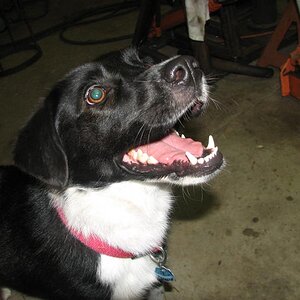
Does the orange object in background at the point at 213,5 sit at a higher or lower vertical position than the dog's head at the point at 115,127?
lower

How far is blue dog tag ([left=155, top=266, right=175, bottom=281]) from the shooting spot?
6.06 ft

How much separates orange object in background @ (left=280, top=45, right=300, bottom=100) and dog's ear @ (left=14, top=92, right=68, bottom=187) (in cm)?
237

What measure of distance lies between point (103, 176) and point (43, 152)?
268 millimetres

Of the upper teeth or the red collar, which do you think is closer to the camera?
the upper teeth

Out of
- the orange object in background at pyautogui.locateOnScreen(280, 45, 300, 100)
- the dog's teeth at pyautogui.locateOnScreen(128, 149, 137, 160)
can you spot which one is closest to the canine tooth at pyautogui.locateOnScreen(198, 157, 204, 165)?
the dog's teeth at pyautogui.locateOnScreen(128, 149, 137, 160)

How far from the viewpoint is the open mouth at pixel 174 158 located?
4.86 feet

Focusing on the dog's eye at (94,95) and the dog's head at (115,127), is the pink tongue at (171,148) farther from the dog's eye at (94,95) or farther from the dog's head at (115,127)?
the dog's eye at (94,95)

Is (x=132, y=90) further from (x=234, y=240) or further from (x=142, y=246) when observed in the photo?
(x=234, y=240)

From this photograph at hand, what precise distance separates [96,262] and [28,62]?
4314 millimetres

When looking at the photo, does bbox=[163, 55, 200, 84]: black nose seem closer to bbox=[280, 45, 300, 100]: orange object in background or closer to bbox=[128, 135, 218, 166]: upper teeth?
bbox=[128, 135, 218, 166]: upper teeth

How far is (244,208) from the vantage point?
2.49 m

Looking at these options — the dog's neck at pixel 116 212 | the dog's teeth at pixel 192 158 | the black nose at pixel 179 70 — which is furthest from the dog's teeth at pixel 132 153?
the black nose at pixel 179 70

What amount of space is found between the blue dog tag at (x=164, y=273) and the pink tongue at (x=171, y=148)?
0.63m

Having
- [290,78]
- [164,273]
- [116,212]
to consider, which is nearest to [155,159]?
[116,212]
